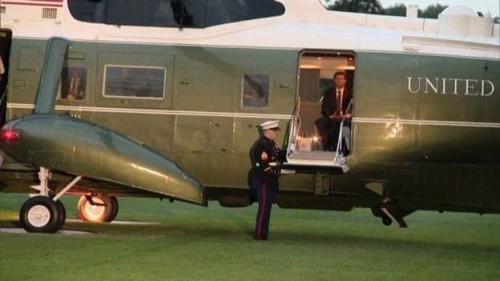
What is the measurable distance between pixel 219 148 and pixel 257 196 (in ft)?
3.14

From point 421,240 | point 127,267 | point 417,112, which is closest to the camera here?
point 127,267

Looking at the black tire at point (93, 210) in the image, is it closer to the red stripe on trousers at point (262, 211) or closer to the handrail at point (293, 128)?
the red stripe on trousers at point (262, 211)

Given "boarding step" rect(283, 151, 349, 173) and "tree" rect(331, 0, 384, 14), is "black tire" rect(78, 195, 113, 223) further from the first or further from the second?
"tree" rect(331, 0, 384, 14)

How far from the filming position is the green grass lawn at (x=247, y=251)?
49.2 ft

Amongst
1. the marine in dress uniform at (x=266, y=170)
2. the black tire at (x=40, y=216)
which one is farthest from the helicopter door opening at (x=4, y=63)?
the marine in dress uniform at (x=266, y=170)

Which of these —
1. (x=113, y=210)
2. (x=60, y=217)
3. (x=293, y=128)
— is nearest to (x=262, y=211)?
(x=293, y=128)

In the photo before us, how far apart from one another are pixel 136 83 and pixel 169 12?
1282 millimetres

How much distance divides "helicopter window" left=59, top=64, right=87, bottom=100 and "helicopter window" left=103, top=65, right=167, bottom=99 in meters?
0.36

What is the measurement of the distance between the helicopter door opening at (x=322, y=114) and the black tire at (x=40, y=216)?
363cm

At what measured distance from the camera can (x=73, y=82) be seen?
20.6 m

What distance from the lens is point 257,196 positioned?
20.4m

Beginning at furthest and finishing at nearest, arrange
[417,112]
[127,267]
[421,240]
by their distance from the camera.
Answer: [421,240]
[417,112]
[127,267]

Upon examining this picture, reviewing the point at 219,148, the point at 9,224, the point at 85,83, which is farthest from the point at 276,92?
the point at 9,224

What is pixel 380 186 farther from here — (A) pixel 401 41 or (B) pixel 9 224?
(B) pixel 9 224
